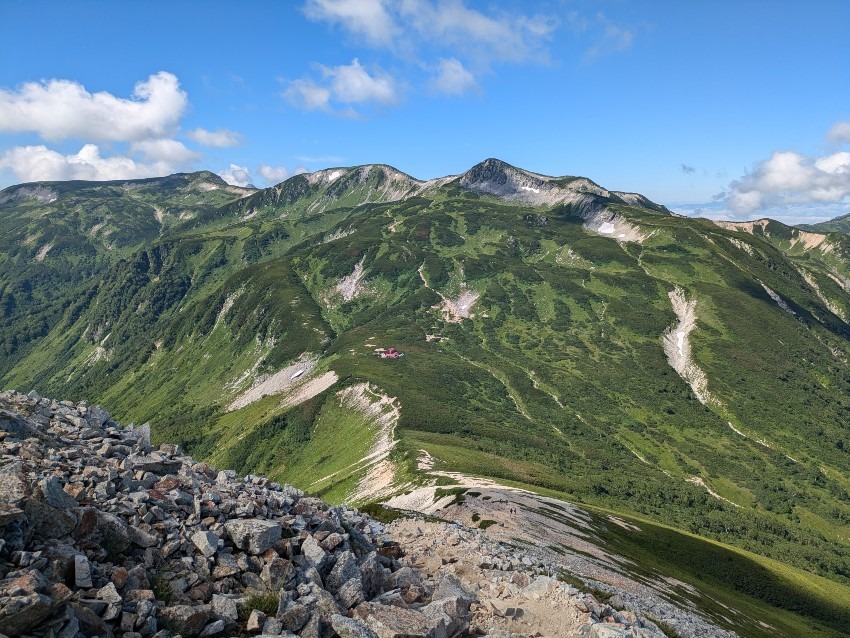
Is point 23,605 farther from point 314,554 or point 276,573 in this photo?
point 314,554

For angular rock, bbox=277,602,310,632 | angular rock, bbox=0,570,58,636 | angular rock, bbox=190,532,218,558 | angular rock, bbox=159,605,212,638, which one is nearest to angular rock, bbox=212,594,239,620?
angular rock, bbox=159,605,212,638

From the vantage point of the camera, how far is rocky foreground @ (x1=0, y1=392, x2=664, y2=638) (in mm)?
15297

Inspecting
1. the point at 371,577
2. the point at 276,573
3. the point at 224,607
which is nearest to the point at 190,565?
the point at 224,607

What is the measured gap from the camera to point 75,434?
25359 millimetres

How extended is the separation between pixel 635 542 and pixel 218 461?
484ft

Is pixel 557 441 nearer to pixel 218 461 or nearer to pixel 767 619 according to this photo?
pixel 767 619

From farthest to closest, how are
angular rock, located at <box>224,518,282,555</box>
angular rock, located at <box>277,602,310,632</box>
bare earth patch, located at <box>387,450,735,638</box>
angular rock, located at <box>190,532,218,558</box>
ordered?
bare earth patch, located at <box>387,450,735,638</box> → angular rock, located at <box>224,518,282,555</box> → angular rock, located at <box>190,532,218,558</box> → angular rock, located at <box>277,602,310,632</box>

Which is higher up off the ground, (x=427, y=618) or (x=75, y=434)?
(x=75, y=434)

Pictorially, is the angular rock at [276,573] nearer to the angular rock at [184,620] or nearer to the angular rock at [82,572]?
the angular rock at [184,620]

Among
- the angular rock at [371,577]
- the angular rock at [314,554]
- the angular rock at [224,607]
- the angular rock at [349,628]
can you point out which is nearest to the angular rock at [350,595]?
the angular rock at [371,577]

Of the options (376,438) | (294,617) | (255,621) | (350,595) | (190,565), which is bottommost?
(376,438)

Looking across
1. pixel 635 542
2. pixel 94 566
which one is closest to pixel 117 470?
pixel 94 566

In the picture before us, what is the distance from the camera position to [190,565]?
18609 mm

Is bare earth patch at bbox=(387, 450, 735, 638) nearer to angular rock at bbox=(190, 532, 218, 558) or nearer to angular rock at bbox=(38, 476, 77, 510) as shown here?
angular rock at bbox=(190, 532, 218, 558)
